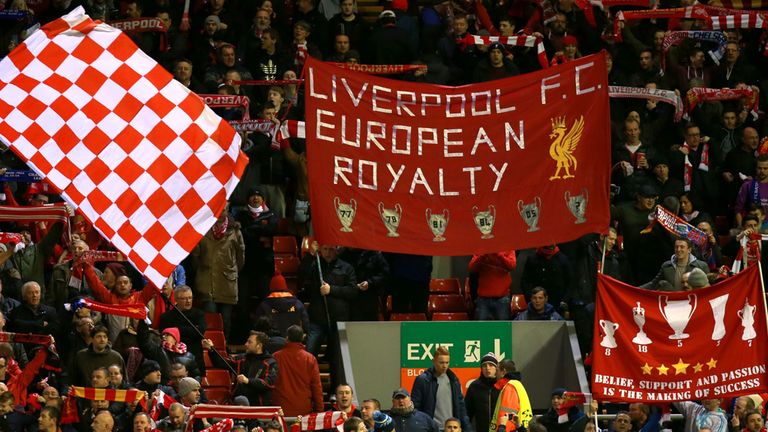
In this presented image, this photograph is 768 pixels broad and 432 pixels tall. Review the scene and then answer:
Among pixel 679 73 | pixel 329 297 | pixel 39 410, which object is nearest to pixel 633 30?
pixel 679 73

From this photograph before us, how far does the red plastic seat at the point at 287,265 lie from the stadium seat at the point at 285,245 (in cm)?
17

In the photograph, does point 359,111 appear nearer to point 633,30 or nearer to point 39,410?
point 39,410

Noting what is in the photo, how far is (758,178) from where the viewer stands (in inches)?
1043

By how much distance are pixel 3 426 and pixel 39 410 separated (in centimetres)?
59

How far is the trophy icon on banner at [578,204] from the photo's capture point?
22.3 metres

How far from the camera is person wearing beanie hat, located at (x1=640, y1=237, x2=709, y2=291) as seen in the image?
77.9 feet

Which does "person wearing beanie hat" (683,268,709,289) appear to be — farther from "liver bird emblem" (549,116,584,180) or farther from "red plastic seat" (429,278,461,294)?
"red plastic seat" (429,278,461,294)

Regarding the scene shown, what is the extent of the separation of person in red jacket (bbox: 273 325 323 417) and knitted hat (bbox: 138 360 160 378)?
1436mm

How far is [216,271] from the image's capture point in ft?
79.3

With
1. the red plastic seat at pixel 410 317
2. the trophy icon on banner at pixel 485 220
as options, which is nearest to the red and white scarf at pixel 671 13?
the red plastic seat at pixel 410 317

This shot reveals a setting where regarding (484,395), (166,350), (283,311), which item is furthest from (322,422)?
(283,311)

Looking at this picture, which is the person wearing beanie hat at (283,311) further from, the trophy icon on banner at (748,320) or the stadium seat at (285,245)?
the trophy icon on banner at (748,320)

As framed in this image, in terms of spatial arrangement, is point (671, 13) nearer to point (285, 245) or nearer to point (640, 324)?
Result: point (285, 245)

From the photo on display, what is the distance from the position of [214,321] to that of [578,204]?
15.1 ft
